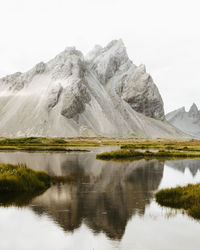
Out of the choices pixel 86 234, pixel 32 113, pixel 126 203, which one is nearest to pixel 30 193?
pixel 126 203

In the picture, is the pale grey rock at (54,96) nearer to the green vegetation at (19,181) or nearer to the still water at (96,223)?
the green vegetation at (19,181)

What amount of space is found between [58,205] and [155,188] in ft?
34.6

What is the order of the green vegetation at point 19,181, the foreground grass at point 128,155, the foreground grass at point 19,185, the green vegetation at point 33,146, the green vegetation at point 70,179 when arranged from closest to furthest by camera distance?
the foreground grass at point 19,185
the green vegetation at point 19,181
the green vegetation at point 70,179
the foreground grass at point 128,155
the green vegetation at point 33,146

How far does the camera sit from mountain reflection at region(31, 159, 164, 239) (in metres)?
15.5

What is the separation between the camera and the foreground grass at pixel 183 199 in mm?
17544

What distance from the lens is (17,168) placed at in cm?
2538

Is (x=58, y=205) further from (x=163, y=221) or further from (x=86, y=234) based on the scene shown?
(x=163, y=221)

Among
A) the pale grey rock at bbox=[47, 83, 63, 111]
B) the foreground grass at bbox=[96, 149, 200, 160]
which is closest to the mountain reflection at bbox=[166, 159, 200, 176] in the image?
the foreground grass at bbox=[96, 149, 200, 160]

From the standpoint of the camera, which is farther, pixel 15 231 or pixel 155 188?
pixel 155 188

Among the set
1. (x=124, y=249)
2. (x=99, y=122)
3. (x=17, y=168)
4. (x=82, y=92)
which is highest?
(x=82, y=92)

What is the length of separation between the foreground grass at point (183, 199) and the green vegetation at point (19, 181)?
944cm

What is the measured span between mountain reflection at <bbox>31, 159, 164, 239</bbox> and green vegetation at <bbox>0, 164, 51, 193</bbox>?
4.10ft

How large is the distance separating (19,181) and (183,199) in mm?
12111

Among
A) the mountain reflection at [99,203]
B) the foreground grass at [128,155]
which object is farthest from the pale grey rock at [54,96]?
the mountain reflection at [99,203]
